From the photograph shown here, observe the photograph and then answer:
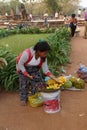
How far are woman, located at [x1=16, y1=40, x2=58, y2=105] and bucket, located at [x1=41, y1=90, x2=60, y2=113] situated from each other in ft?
1.05

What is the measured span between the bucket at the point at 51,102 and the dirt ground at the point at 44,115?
0.09 metres

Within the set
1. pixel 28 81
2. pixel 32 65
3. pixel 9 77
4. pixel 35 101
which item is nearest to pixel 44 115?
pixel 35 101

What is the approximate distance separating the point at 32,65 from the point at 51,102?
30.3 inches

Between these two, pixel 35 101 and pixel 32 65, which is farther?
pixel 35 101

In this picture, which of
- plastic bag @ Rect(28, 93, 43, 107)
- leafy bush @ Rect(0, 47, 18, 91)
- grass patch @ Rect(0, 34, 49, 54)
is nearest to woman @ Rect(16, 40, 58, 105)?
plastic bag @ Rect(28, 93, 43, 107)

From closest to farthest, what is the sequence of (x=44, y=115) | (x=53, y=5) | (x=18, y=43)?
1. (x=44, y=115)
2. (x=18, y=43)
3. (x=53, y=5)

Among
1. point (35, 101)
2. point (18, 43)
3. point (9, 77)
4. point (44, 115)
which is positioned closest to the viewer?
point (44, 115)

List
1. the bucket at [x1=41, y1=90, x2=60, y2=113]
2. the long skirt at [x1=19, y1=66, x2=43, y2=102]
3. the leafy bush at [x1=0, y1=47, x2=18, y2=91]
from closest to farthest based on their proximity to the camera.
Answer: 1. the bucket at [x1=41, y1=90, x2=60, y2=113]
2. the long skirt at [x1=19, y1=66, x2=43, y2=102]
3. the leafy bush at [x1=0, y1=47, x2=18, y2=91]

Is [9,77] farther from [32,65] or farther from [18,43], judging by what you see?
[18,43]

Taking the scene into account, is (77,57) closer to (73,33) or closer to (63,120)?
(63,120)

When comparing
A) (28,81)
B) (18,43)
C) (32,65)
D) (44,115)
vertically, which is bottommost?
(18,43)

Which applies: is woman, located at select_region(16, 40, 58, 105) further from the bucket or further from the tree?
the tree

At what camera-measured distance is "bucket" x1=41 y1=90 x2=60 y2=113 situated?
4.46 meters

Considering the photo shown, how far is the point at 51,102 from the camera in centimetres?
450
